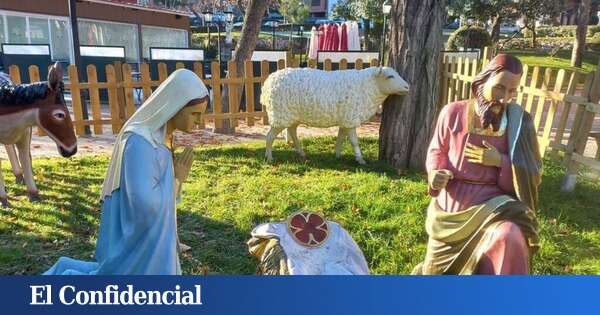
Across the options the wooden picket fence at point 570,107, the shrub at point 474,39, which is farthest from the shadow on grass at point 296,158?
the shrub at point 474,39

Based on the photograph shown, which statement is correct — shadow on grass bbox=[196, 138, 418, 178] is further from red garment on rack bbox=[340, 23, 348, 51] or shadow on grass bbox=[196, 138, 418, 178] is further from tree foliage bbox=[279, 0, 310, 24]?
tree foliage bbox=[279, 0, 310, 24]

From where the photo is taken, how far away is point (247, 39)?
9.54m

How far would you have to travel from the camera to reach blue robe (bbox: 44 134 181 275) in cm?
204

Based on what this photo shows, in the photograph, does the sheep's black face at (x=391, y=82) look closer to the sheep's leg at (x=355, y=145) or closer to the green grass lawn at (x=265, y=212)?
the sheep's leg at (x=355, y=145)

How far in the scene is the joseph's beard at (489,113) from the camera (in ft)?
7.83

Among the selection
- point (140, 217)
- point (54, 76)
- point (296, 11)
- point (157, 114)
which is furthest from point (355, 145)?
point (296, 11)

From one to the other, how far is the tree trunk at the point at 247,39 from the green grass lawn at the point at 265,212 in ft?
8.74

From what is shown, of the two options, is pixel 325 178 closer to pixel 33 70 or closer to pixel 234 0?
pixel 33 70

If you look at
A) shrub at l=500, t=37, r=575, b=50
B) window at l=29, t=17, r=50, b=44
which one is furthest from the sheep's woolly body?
shrub at l=500, t=37, r=575, b=50

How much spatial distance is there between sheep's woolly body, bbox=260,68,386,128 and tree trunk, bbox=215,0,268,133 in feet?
9.28

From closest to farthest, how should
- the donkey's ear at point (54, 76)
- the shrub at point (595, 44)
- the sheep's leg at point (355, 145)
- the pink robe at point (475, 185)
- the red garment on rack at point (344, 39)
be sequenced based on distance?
the pink robe at point (475, 185) → the donkey's ear at point (54, 76) → the sheep's leg at point (355, 145) → the red garment on rack at point (344, 39) → the shrub at point (595, 44)

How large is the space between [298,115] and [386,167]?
4.48ft

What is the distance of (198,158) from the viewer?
7.12 m

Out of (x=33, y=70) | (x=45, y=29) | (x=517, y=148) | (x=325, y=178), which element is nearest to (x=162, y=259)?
(x=517, y=148)
